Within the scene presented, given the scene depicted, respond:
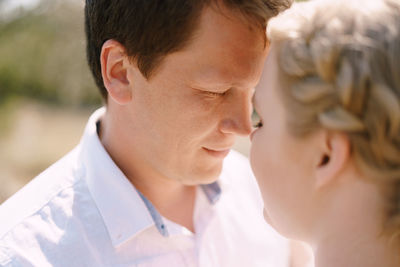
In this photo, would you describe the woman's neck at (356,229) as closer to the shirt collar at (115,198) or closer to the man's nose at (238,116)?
the man's nose at (238,116)

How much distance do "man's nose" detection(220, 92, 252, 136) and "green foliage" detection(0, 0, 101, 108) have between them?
24.9 ft

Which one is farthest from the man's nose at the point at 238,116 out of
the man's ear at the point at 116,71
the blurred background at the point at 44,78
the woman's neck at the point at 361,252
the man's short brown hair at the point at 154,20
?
the blurred background at the point at 44,78

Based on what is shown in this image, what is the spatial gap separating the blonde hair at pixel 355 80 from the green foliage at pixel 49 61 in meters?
8.30

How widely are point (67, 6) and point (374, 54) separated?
9.00m

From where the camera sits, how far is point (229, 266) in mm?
2412

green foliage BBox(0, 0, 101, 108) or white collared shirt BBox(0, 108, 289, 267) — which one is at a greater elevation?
white collared shirt BBox(0, 108, 289, 267)

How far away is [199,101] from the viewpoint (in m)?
2.17

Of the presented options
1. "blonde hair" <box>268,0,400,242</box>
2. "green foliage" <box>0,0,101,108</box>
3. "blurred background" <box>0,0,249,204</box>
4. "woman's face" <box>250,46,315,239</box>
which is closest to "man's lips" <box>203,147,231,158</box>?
"woman's face" <box>250,46,315,239</box>

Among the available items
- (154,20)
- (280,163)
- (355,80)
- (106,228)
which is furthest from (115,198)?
(355,80)

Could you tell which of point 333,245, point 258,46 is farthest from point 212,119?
point 333,245

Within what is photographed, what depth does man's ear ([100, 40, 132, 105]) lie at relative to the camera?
2258mm

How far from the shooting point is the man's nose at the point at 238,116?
2.19 meters

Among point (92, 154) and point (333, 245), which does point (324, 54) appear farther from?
point (92, 154)

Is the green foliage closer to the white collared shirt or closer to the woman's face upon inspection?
the white collared shirt
